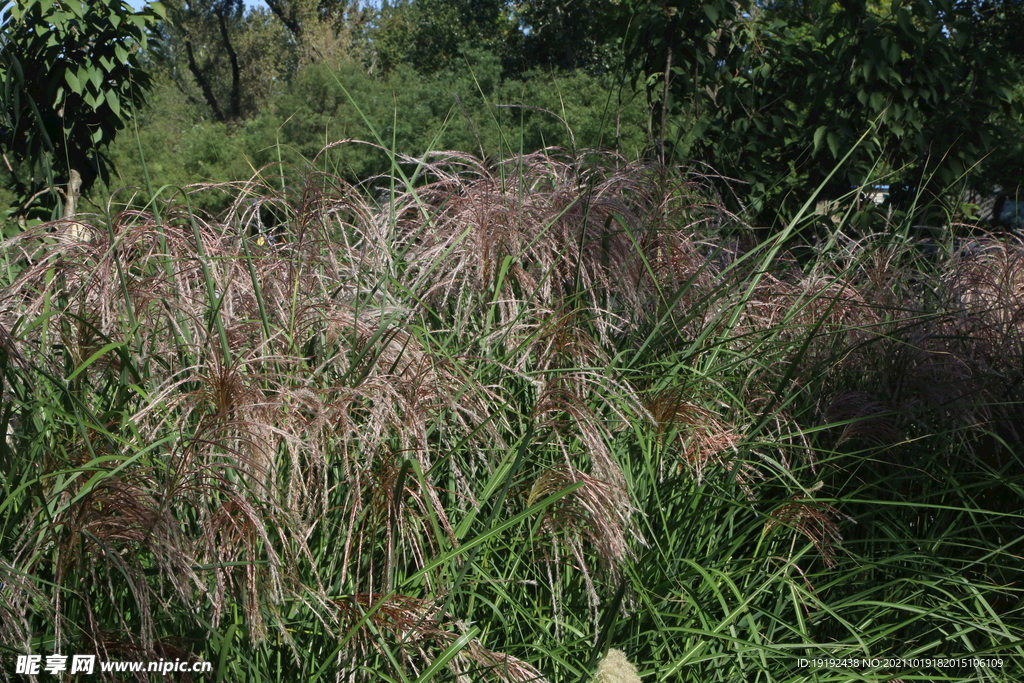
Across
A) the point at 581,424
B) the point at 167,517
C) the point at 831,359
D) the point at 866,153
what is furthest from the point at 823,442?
the point at 866,153

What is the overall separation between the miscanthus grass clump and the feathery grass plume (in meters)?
0.03

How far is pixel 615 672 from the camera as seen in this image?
142 centimetres

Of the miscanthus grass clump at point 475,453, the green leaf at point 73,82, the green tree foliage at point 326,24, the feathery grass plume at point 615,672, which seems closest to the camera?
the feathery grass plume at point 615,672

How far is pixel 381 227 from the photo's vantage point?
2.48 m

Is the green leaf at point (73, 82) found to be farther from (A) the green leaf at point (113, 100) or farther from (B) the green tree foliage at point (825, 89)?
(B) the green tree foliage at point (825, 89)

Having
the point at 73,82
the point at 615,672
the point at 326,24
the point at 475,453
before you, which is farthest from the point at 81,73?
the point at 326,24

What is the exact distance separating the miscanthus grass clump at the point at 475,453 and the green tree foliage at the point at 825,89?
1717 mm

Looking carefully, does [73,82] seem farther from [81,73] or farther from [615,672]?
[615,672]

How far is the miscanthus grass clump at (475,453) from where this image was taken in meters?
1.55

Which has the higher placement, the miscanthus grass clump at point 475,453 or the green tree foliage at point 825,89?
the green tree foliage at point 825,89

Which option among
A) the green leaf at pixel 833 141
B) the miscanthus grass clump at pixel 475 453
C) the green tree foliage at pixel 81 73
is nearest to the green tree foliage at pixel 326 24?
the green tree foliage at pixel 81 73

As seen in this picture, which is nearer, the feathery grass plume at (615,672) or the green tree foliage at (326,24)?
the feathery grass plume at (615,672)

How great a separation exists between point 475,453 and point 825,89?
3330mm

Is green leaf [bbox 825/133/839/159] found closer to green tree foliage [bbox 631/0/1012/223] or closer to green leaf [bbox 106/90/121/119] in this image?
green tree foliage [bbox 631/0/1012/223]
